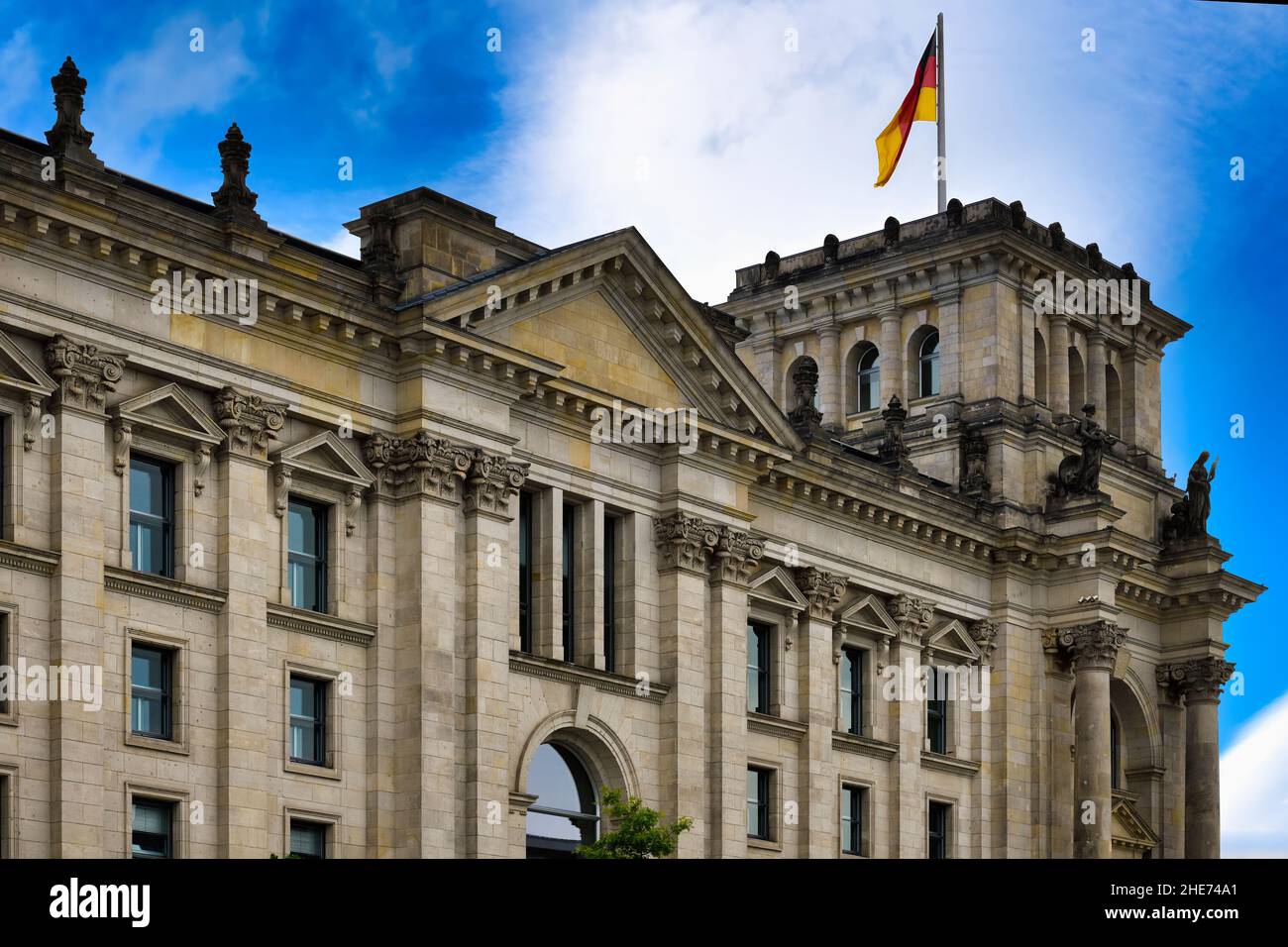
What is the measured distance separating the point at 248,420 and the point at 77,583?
444cm

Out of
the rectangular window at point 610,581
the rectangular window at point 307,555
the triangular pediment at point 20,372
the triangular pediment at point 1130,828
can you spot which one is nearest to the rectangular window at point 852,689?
the rectangular window at point 610,581

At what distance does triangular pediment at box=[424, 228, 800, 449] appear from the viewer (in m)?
41.5

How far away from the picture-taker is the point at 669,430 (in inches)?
1767

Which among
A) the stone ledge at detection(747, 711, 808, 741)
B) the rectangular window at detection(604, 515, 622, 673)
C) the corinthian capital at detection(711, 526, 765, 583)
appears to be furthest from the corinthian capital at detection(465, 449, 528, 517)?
the stone ledge at detection(747, 711, 808, 741)

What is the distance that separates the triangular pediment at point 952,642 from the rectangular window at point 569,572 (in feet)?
40.0

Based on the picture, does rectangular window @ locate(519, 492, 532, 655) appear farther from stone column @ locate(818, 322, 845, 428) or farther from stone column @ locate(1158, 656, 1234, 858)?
stone column @ locate(1158, 656, 1234, 858)

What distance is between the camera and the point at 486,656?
40312 millimetres

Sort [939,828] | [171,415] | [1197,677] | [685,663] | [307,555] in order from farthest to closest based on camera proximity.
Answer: [1197,677], [939,828], [685,663], [307,555], [171,415]

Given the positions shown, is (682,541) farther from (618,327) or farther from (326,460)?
(326,460)

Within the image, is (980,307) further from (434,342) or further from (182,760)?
(182,760)

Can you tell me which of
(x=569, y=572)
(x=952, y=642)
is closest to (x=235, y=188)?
(x=569, y=572)

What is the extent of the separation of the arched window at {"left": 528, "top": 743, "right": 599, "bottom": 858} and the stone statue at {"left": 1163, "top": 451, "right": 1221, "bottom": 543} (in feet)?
74.7

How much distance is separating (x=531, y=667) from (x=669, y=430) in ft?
19.0

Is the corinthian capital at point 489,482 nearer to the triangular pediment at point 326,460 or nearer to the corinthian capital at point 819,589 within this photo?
the triangular pediment at point 326,460
